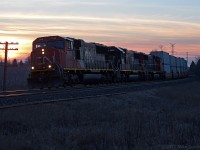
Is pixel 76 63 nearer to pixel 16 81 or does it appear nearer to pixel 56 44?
pixel 56 44

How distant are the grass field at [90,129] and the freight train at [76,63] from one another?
1233cm

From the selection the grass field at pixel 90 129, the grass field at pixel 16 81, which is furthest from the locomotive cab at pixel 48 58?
the grass field at pixel 90 129

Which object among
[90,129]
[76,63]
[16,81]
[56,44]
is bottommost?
[90,129]

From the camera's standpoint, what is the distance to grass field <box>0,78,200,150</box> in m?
10.2

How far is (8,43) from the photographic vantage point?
129ft

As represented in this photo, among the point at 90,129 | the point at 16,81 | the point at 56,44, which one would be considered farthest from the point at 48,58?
the point at 16,81

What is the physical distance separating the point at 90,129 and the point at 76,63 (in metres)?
19.9

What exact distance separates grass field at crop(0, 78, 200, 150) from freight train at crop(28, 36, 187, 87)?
12.3 metres

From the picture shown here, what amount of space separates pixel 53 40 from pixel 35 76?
3.02m

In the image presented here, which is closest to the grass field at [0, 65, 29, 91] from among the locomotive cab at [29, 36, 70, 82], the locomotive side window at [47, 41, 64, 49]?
the locomotive cab at [29, 36, 70, 82]

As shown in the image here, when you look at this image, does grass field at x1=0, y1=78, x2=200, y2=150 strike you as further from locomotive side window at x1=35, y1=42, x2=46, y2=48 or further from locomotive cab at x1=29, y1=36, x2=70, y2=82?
locomotive side window at x1=35, y1=42, x2=46, y2=48

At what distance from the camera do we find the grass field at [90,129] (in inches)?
400

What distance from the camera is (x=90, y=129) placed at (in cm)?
1209

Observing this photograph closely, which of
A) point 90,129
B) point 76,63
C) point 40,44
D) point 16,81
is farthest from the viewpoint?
point 16,81
